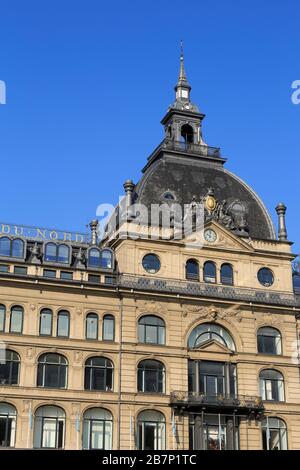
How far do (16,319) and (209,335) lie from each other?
713 inches

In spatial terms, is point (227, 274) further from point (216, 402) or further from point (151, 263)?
point (216, 402)

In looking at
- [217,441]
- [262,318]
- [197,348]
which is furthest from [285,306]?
[217,441]

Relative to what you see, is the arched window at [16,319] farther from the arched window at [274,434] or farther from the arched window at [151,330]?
the arched window at [274,434]

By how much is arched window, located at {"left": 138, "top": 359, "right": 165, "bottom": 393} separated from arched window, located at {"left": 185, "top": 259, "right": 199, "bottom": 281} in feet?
30.3

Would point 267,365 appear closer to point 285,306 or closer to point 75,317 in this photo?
point 285,306

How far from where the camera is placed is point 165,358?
67.8 m

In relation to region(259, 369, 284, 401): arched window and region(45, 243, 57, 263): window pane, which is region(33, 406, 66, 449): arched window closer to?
region(45, 243, 57, 263): window pane

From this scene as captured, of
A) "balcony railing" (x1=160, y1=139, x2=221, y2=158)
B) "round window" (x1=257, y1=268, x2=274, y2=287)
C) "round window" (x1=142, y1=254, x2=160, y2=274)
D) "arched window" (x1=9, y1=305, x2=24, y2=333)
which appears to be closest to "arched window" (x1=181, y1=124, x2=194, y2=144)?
"balcony railing" (x1=160, y1=139, x2=221, y2=158)

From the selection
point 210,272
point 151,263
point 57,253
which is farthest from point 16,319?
point 210,272

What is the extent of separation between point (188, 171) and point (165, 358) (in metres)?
21.4

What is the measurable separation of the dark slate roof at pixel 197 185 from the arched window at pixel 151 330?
1207 centimetres

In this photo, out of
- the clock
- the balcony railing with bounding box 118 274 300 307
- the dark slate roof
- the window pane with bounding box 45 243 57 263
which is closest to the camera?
the window pane with bounding box 45 243 57 263

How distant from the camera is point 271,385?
70.8m

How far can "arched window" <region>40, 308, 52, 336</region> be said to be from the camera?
65812 mm
